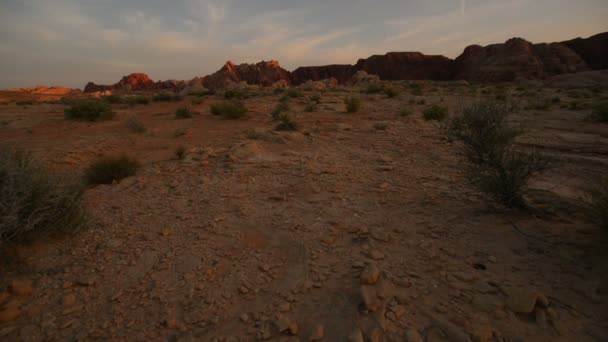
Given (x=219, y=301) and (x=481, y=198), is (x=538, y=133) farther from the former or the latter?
(x=219, y=301)

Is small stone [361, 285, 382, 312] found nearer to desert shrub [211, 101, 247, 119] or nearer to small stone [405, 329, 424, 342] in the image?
small stone [405, 329, 424, 342]

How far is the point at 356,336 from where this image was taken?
1633mm

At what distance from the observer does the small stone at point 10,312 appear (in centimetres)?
178

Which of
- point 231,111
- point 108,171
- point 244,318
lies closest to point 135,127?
point 231,111

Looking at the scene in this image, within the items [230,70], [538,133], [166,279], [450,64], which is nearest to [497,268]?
[166,279]

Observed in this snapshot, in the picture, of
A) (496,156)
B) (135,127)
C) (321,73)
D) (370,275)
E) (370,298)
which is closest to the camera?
(370,298)

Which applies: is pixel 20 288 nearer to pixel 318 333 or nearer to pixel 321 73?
pixel 318 333

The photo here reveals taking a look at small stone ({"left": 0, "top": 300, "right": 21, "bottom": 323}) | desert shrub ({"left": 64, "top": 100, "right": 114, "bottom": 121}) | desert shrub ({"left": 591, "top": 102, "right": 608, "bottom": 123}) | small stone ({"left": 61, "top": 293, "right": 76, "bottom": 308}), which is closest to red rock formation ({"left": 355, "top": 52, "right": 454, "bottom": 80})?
desert shrub ({"left": 591, "top": 102, "right": 608, "bottom": 123})

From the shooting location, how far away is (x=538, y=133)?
23.0 feet

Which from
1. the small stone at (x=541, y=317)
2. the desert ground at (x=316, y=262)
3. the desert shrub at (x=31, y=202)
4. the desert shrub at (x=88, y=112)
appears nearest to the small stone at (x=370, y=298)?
the desert ground at (x=316, y=262)

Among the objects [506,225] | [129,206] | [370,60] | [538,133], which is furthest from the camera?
[370,60]

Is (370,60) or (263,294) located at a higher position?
(370,60)

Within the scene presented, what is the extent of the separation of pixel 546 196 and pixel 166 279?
387 centimetres

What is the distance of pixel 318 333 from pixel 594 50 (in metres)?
67.1
